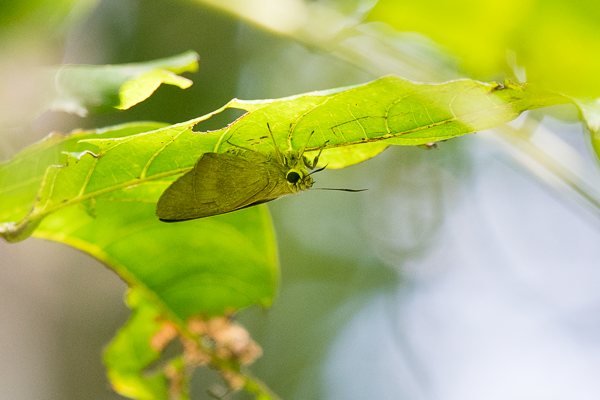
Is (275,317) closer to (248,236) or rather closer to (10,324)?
(10,324)

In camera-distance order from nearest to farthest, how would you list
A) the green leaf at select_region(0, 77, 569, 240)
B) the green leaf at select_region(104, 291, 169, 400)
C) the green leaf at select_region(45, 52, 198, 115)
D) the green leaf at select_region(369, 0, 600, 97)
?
the green leaf at select_region(369, 0, 600, 97) → the green leaf at select_region(0, 77, 569, 240) → the green leaf at select_region(45, 52, 198, 115) → the green leaf at select_region(104, 291, 169, 400)

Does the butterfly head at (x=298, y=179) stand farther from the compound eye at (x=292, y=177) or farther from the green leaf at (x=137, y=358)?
the green leaf at (x=137, y=358)

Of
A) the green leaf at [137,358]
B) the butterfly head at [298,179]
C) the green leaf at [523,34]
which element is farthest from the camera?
the green leaf at [137,358]

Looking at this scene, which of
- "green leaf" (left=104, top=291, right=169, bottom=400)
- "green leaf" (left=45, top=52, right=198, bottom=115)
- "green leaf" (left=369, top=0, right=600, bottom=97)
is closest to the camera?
"green leaf" (left=369, top=0, right=600, bottom=97)

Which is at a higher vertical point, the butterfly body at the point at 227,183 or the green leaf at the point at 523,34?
the green leaf at the point at 523,34

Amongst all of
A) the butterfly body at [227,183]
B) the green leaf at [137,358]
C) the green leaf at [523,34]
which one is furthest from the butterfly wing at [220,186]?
the green leaf at [137,358]

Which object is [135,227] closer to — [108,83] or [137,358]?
[108,83]

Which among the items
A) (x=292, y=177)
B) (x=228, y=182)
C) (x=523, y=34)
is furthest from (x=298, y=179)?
(x=523, y=34)

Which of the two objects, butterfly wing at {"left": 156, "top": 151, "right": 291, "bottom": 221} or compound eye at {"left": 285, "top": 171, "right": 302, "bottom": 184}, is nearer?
butterfly wing at {"left": 156, "top": 151, "right": 291, "bottom": 221}

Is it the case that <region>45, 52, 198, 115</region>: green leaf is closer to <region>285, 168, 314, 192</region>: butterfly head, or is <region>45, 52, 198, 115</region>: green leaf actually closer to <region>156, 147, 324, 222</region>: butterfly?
<region>156, 147, 324, 222</region>: butterfly

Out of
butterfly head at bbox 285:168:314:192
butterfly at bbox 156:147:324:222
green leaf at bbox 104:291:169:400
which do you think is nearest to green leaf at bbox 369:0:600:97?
butterfly at bbox 156:147:324:222
